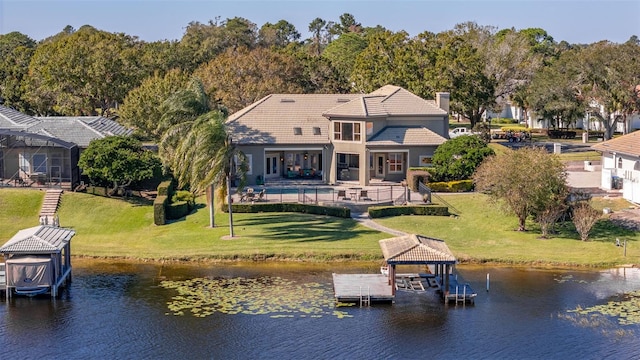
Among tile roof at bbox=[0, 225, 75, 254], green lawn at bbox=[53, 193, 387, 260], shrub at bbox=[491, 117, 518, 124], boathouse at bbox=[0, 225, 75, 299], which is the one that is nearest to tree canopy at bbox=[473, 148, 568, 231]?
green lawn at bbox=[53, 193, 387, 260]

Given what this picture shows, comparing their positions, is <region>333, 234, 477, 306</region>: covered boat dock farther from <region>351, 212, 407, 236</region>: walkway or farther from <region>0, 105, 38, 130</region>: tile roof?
<region>0, 105, 38, 130</region>: tile roof

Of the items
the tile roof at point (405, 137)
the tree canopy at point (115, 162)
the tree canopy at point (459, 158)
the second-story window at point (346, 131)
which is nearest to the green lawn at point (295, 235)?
the tree canopy at point (115, 162)

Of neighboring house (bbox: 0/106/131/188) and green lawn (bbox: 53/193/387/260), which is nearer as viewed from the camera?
green lawn (bbox: 53/193/387/260)

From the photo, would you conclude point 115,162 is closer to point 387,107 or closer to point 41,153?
point 41,153

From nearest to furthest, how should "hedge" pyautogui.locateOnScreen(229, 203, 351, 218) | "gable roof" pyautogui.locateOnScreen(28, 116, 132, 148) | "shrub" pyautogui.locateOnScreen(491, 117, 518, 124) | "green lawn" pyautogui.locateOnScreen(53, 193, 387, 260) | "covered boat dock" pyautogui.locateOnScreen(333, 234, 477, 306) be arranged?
"covered boat dock" pyautogui.locateOnScreen(333, 234, 477, 306), "green lawn" pyautogui.locateOnScreen(53, 193, 387, 260), "hedge" pyautogui.locateOnScreen(229, 203, 351, 218), "gable roof" pyautogui.locateOnScreen(28, 116, 132, 148), "shrub" pyautogui.locateOnScreen(491, 117, 518, 124)

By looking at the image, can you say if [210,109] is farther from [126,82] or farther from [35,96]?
[35,96]

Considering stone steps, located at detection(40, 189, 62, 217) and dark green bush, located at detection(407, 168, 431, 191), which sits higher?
dark green bush, located at detection(407, 168, 431, 191)
